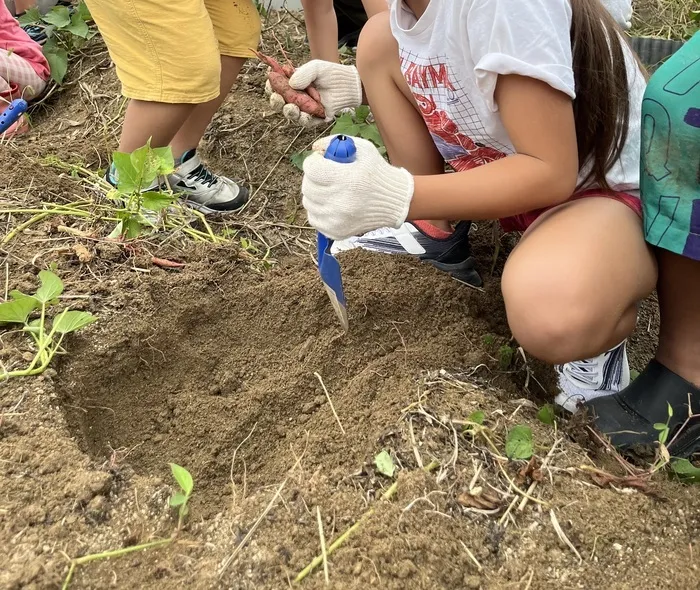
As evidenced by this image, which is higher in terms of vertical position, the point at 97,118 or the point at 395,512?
the point at 395,512

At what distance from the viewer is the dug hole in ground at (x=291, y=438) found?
0.80 meters

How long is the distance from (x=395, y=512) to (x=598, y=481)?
0.31m

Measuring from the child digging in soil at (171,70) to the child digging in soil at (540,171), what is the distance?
0.55 meters

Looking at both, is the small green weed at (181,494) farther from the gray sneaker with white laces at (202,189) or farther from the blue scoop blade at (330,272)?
the gray sneaker with white laces at (202,189)

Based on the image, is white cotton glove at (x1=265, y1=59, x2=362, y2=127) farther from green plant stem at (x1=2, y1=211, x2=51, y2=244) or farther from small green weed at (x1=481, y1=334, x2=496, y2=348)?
small green weed at (x1=481, y1=334, x2=496, y2=348)

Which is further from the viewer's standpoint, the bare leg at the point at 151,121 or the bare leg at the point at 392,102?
the bare leg at the point at 151,121

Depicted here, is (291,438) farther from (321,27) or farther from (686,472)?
(321,27)

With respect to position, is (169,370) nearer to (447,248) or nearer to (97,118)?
(447,248)

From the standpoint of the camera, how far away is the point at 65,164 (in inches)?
66.4

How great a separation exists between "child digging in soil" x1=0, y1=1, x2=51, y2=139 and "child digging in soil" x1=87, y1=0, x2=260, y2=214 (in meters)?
0.58

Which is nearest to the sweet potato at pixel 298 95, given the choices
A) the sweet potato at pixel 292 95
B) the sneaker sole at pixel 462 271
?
the sweet potato at pixel 292 95

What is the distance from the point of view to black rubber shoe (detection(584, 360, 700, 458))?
1057 millimetres

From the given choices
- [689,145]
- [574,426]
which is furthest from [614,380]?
[689,145]

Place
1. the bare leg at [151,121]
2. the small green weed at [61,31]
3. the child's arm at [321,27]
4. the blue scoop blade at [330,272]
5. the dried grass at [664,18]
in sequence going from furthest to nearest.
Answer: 1. the dried grass at [664,18]
2. the small green weed at [61,31]
3. the child's arm at [321,27]
4. the bare leg at [151,121]
5. the blue scoop blade at [330,272]
